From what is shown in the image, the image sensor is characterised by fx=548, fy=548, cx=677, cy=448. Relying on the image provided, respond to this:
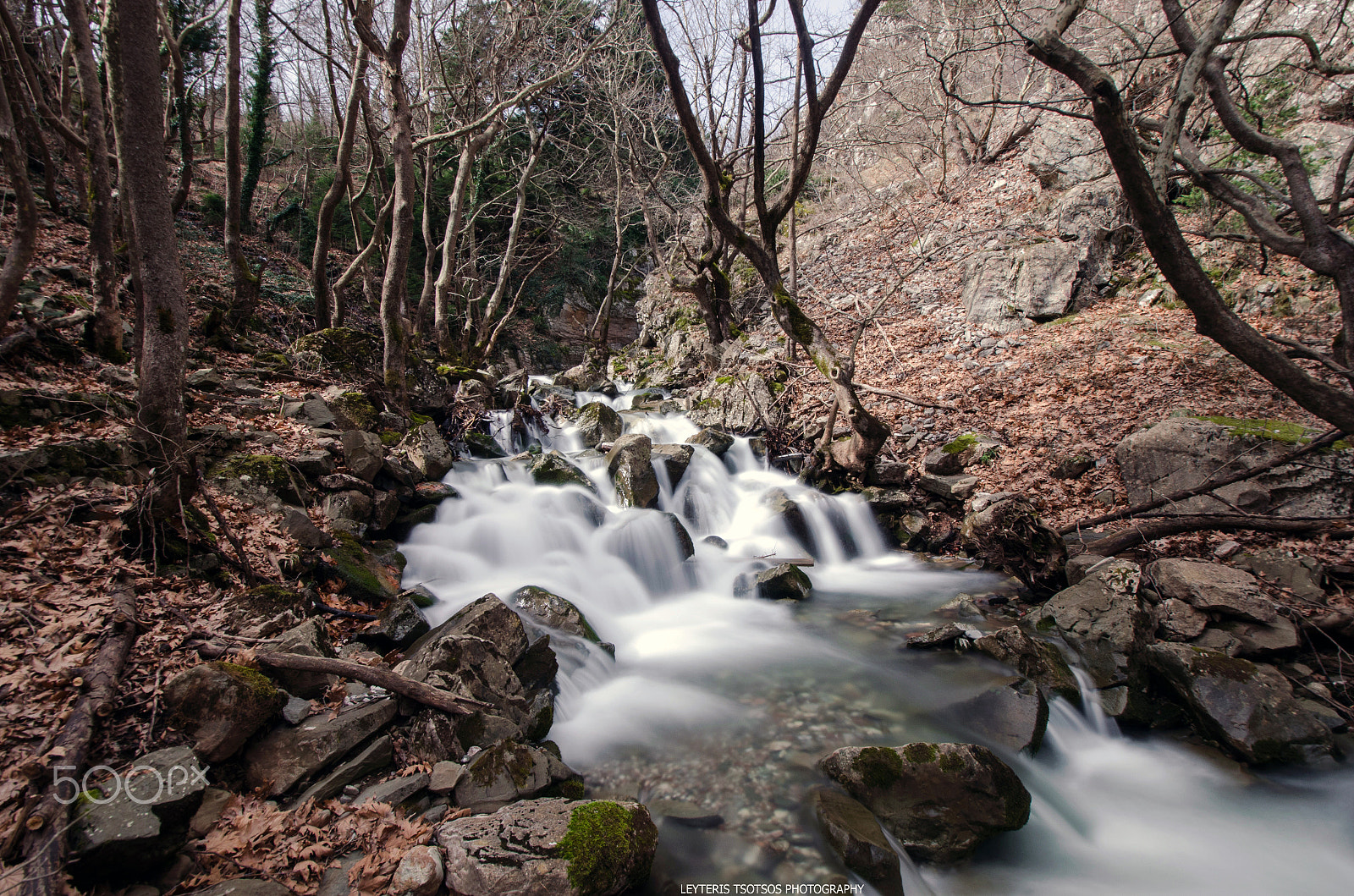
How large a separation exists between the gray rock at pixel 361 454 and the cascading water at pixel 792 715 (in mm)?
940

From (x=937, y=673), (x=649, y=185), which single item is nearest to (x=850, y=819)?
(x=937, y=673)

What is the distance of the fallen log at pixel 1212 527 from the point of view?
5.21m

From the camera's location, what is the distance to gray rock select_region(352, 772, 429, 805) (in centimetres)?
278

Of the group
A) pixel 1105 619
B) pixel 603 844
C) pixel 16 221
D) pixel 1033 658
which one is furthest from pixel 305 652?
pixel 1105 619

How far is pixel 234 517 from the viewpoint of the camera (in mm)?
4613

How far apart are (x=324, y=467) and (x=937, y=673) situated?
642 cm

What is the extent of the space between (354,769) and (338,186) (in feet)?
34.6

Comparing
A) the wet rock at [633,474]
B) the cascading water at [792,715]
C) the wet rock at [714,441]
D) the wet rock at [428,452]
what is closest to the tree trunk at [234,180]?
the wet rock at [428,452]

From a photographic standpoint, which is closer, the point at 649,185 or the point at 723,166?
the point at 723,166

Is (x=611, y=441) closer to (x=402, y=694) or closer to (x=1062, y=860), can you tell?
(x=402, y=694)

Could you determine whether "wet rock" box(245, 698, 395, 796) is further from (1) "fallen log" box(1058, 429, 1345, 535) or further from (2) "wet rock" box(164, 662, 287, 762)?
(1) "fallen log" box(1058, 429, 1345, 535)

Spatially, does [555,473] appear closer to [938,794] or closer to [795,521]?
[795,521]

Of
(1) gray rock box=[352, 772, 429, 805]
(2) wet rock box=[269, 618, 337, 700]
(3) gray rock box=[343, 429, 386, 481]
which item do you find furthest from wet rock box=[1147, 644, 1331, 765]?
(3) gray rock box=[343, 429, 386, 481]

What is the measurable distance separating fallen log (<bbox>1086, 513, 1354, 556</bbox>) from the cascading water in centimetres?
144
